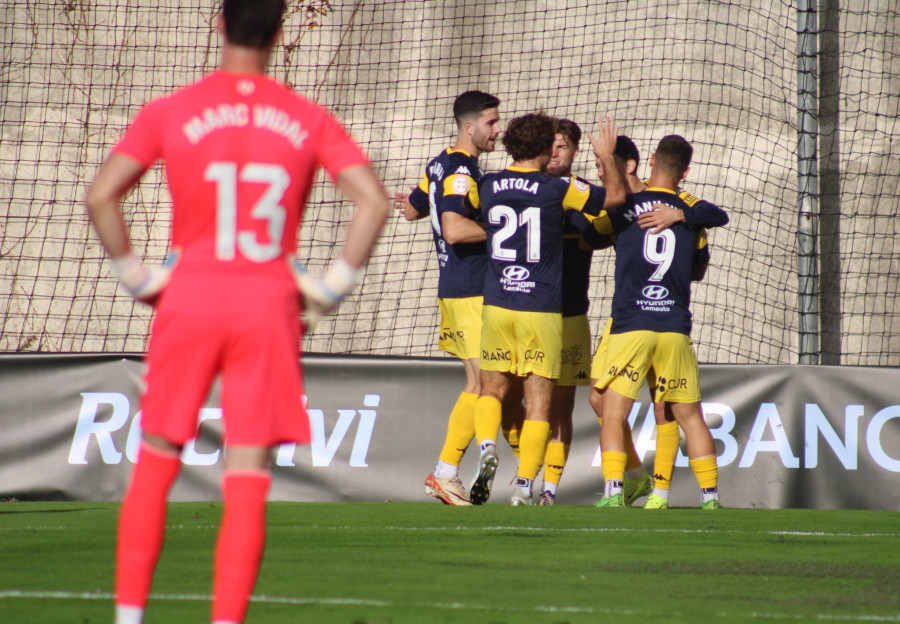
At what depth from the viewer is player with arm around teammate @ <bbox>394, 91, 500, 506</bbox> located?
7.07m

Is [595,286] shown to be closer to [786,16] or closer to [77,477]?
[786,16]

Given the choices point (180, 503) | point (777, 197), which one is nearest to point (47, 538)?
point (180, 503)

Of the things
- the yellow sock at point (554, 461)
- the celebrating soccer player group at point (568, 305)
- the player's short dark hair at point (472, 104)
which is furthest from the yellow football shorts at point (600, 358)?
the player's short dark hair at point (472, 104)

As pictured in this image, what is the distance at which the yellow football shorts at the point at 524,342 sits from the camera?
6703mm

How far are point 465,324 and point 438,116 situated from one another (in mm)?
4798

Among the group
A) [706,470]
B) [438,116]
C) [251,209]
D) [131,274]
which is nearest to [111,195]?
[131,274]

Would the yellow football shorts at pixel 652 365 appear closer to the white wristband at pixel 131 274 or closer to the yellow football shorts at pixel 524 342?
the yellow football shorts at pixel 524 342

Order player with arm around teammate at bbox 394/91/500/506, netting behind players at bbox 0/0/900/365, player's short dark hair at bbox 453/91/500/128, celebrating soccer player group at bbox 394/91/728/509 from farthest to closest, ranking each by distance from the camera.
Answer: netting behind players at bbox 0/0/900/365 < player's short dark hair at bbox 453/91/500/128 < player with arm around teammate at bbox 394/91/500/506 < celebrating soccer player group at bbox 394/91/728/509

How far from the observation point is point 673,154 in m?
6.99

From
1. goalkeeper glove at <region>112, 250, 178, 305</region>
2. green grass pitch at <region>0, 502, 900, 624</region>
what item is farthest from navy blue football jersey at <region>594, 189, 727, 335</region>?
goalkeeper glove at <region>112, 250, 178, 305</region>

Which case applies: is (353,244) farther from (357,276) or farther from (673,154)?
(673,154)

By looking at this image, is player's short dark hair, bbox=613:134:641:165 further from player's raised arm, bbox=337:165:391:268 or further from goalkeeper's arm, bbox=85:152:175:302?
goalkeeper's arm, bbox=85:152:175:302

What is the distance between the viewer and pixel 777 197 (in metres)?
11.2

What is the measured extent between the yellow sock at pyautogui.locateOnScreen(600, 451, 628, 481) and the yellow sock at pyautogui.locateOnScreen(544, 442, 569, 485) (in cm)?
44
